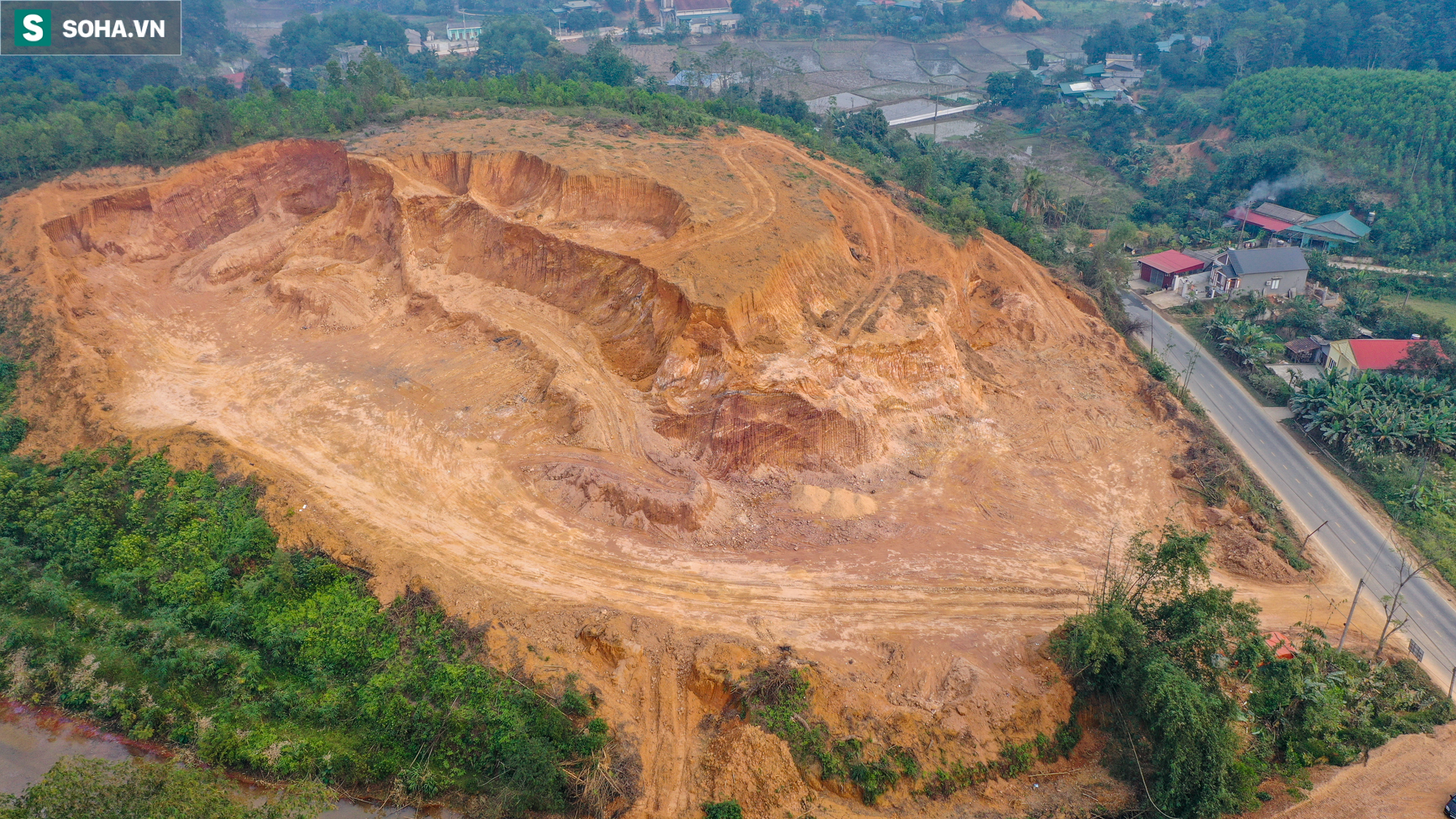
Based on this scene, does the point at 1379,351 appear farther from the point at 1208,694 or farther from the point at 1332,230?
the point at 1208,694

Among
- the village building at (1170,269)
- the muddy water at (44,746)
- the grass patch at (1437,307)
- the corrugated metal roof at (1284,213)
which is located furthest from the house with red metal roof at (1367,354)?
the muddy water at (44,746)

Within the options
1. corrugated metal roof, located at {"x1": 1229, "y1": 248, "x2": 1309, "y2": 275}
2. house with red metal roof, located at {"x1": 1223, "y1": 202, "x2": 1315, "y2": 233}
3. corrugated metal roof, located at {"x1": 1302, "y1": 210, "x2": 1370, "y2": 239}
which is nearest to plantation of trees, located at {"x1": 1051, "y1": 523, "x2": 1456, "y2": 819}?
corrugated metal roof, located at {"x1": 1229, "y1": 248, "x2": 1309, "y2": 275}

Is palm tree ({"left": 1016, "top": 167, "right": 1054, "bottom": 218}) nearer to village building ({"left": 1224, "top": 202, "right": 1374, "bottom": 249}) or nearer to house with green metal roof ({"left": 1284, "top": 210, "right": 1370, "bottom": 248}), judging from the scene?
village building ({"left": 1224, "top": 202, "right": 1374, "bottom": 249})

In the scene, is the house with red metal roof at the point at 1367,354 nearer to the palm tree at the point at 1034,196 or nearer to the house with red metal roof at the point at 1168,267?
the house with red metal roof at the point at 1168,267

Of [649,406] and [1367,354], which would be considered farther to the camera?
[1367,354]

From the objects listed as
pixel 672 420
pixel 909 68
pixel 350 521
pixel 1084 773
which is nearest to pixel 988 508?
pixel 1084 773

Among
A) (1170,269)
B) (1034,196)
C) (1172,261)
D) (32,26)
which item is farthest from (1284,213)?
(32,26)

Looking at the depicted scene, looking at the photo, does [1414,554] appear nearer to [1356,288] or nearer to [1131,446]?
[1131,446]
